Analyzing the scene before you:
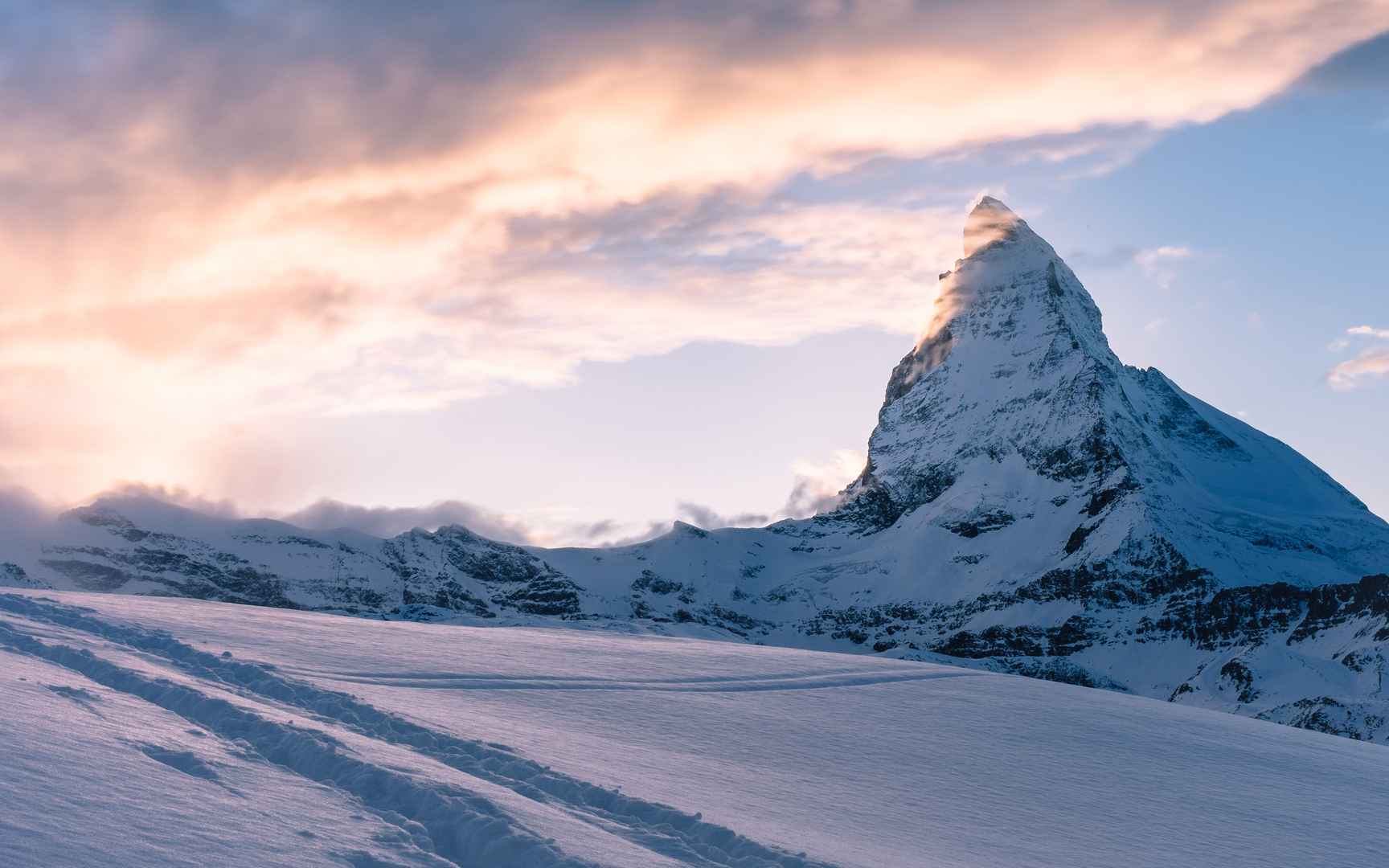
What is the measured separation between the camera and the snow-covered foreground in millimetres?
13188

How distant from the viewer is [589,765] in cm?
1833

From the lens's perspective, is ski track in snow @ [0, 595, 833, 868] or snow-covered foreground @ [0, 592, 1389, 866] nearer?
snow-covered foreground @ [0, 592, 1389, 866]

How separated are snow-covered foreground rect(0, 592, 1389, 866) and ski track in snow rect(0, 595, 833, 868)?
5cm

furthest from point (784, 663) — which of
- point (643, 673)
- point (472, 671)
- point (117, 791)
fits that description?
point (117, 791)

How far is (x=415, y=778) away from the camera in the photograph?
50.9ft

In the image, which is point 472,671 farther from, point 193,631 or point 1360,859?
point 1360,859

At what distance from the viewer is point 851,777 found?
Answer: 20500 millimetres

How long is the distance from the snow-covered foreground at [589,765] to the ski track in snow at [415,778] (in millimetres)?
49

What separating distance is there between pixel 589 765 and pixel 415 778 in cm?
356

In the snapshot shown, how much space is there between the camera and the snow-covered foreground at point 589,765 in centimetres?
1319

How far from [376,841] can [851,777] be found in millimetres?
9910

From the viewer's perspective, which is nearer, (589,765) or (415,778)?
(415,778)

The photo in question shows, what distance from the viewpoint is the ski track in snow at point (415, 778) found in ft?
44.8

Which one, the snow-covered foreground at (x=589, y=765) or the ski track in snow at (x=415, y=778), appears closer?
the snow-covered foreground at (x=589, y=765)
